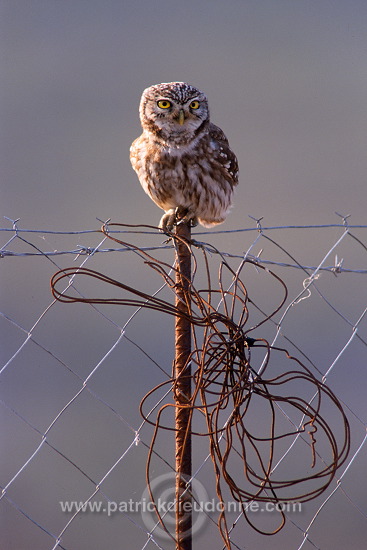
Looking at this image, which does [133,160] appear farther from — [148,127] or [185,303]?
[185,303]

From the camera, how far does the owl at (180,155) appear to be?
3.36 metres

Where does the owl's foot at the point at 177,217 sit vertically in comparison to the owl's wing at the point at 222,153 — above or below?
below

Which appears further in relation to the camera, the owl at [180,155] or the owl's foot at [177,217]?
the owl at [180,155]

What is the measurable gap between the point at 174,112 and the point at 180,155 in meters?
0.20

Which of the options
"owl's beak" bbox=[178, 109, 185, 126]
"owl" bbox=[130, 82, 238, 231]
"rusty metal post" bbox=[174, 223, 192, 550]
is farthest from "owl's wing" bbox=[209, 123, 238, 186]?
"rusty metal post" bbox=[174, 223, 192, 550]

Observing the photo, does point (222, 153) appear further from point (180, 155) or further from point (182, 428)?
point (182, 428)

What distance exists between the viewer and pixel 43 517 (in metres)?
4.46

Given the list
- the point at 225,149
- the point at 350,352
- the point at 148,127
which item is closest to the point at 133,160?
the point at 148,127

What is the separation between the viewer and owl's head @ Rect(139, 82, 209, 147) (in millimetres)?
3342

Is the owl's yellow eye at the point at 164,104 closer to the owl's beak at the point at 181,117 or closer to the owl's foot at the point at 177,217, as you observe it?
the owl's beak at the point at 181,117

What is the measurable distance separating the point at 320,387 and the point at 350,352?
4.31 metres

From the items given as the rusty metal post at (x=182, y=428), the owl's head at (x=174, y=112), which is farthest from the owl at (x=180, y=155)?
the rusty metal post at (x=182, y=428)

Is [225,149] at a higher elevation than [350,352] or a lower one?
lower

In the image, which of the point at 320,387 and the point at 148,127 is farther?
the point at 148,127
